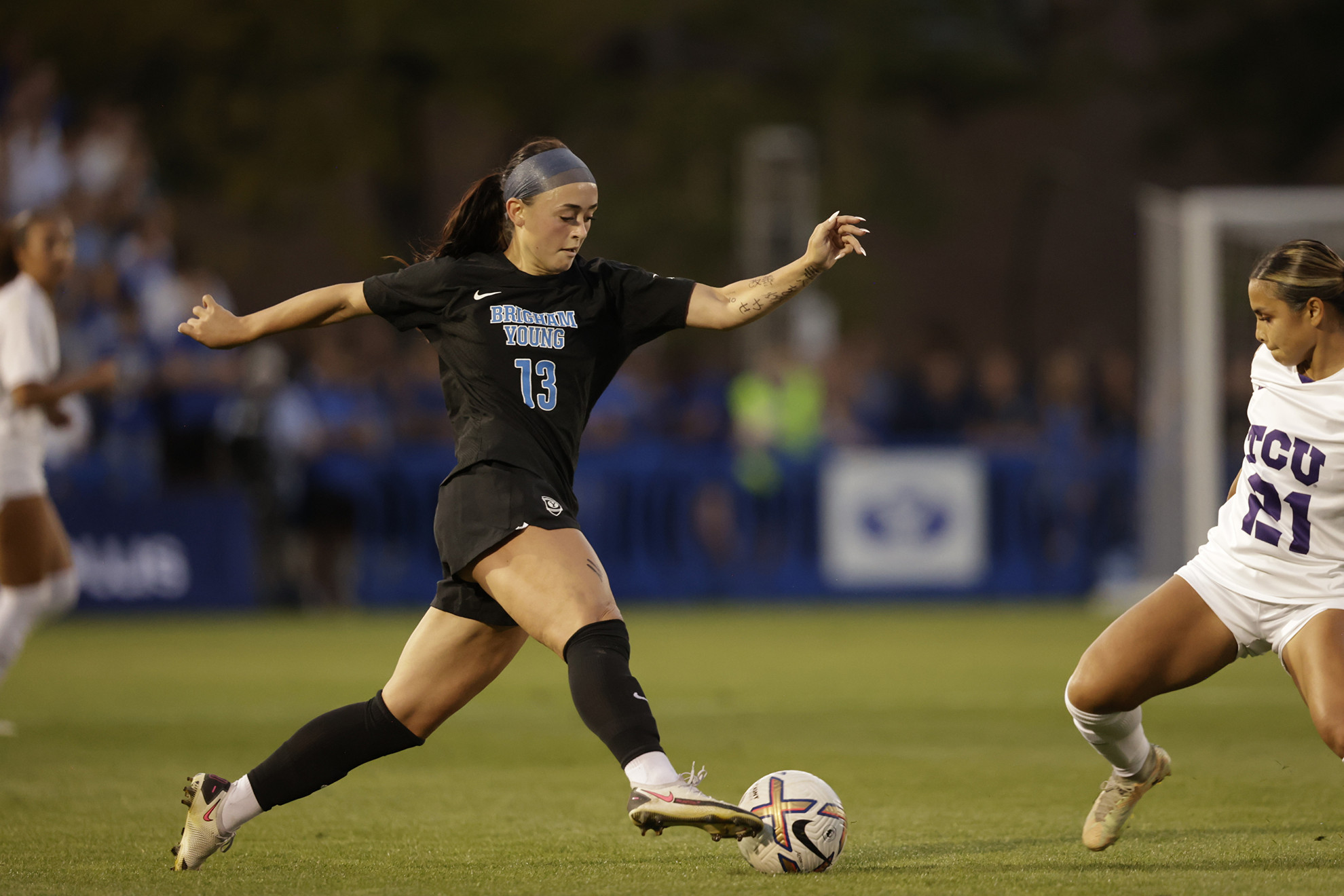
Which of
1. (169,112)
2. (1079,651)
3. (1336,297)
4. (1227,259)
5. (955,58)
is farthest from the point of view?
(955,58)

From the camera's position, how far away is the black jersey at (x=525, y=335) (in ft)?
17.8

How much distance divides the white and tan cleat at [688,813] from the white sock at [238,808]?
136 cm

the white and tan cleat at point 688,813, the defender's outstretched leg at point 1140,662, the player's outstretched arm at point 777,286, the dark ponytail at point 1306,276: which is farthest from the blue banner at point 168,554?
the dark ponytail at point 1306,276

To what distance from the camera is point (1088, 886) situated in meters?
5.08

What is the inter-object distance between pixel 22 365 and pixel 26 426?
42 centimetres

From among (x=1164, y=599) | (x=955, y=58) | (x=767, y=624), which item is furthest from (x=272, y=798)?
(x=955, y=58)

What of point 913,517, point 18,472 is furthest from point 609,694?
point 913,517

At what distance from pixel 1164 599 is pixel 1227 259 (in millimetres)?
10385

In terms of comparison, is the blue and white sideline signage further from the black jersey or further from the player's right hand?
the player's right hand

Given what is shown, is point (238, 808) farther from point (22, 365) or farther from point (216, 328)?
point (22, 365)

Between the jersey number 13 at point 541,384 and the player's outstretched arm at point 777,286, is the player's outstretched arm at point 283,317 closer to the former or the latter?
the jersey number 13 at point 541,384

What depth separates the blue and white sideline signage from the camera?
1734cm

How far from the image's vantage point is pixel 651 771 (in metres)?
4.91

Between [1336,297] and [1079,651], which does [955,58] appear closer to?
[1079,651]
